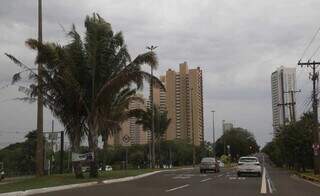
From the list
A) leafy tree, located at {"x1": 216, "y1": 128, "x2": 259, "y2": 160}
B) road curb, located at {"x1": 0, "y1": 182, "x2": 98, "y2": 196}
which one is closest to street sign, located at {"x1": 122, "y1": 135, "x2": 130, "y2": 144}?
road curb, located at {"x1": 0, "y1": 182, "x2": 98, "y2": 196}

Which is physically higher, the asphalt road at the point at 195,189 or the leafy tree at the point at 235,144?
the leafy tree at the point at 235,144

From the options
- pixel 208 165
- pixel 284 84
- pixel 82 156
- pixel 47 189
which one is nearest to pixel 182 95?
pixel 284 84

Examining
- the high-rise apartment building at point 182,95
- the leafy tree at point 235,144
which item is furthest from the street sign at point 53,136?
the leafy tree at point 235,144

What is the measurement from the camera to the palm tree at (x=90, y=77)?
115 ft

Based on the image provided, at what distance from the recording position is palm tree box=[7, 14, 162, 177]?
34.9 metres

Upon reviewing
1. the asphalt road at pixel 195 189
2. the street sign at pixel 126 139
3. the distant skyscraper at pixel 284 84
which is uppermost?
the distant skyscraper at pixel 284 84

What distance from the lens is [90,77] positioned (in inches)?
1415

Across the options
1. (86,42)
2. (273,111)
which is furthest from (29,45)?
(273,111)

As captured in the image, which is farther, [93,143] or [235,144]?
[235,144]

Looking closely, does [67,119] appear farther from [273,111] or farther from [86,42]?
[273,111]

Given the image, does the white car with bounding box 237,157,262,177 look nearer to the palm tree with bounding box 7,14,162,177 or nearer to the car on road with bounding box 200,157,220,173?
the car on road with bounding box 200,157,220,173

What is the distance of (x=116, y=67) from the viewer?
36656mm

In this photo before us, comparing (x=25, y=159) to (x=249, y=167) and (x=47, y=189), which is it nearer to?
(x=249, y=167)

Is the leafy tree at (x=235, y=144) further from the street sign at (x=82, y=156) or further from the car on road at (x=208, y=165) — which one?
the street sign at (x=82, y=156)
